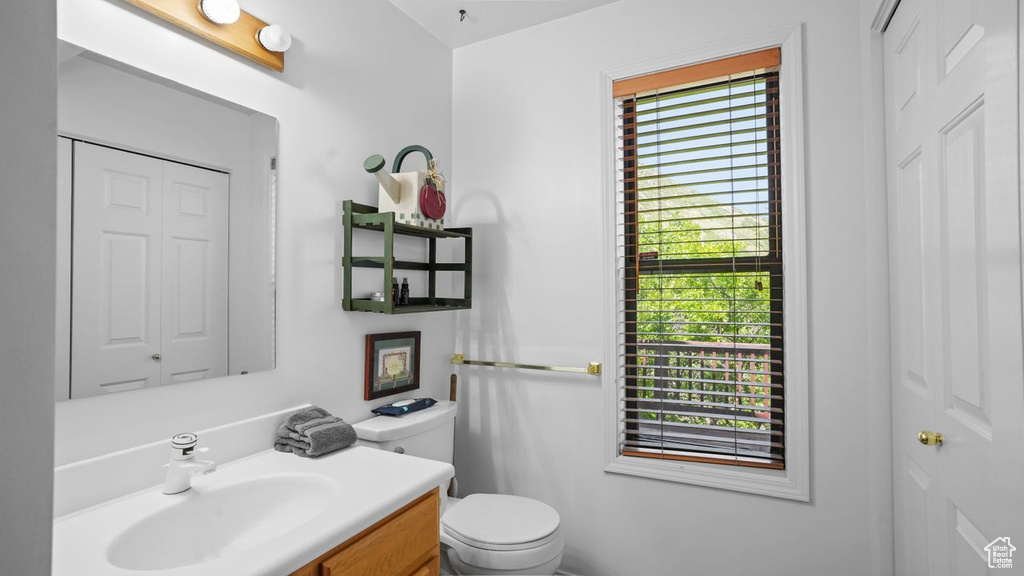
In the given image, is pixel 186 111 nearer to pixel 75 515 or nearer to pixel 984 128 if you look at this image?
pixel 75 515

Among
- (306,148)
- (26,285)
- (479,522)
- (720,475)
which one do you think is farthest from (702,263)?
(26,285)

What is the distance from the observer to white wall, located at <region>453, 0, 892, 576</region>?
5.37 ft

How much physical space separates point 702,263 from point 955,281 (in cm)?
91

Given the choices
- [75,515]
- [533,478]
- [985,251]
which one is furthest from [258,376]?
[985,251]

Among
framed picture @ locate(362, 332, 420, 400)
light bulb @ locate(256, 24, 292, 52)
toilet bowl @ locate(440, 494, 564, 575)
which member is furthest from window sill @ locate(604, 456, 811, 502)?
light bulb @ locate(256, 24, 292, 52)

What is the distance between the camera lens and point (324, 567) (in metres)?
0.95

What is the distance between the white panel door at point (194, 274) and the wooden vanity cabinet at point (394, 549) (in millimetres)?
635

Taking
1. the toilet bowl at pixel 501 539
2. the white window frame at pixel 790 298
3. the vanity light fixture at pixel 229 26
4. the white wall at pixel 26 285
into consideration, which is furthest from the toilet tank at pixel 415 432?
the white wall at pixel 26 285

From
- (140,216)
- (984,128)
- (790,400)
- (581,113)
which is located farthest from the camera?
(581,113)

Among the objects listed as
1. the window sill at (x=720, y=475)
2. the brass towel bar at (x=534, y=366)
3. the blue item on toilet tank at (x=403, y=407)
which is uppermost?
the brass towel bar at (x=534, y=366)

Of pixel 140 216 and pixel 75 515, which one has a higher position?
pixel 140 216

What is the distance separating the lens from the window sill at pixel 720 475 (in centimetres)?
171

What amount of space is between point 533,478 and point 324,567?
4.31ft

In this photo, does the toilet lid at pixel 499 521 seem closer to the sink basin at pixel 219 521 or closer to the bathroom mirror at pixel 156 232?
the sink basin at pixel 219 521
